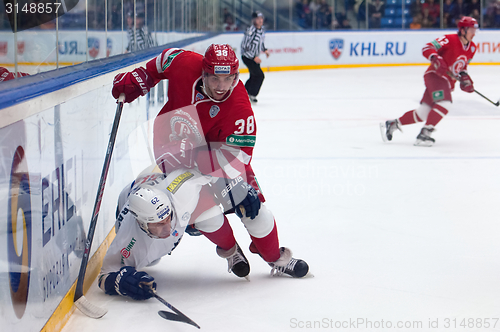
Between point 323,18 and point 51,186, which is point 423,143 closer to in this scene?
point 51,186

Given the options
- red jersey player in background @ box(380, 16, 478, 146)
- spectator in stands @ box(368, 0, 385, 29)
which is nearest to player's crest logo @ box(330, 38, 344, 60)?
spectator in stands @ box(368, 0, 385, 29)

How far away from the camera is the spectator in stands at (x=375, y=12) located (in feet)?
42.9

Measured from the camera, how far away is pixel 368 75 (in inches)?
447

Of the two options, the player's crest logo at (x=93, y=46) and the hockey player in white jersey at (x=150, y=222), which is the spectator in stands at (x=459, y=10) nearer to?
the player's crest logo at (x=93, y=46)

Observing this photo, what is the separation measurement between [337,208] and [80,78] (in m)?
1.90

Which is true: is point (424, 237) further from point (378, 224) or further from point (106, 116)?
point (106, 116)

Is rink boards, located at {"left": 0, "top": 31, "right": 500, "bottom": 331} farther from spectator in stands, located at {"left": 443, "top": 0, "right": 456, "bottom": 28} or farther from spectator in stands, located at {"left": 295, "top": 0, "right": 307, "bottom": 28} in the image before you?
spectator in stands, located at {"left": 443, "top": 0, "right": 456, "bottom": 28}

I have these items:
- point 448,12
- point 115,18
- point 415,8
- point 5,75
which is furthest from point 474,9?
point 5,75

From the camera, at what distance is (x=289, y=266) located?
2.43 metres

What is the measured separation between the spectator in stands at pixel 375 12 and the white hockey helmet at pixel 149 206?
11.9 metres

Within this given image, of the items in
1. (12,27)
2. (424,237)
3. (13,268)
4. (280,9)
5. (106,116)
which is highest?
(280,9)

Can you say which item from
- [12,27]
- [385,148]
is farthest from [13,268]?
[385,148]

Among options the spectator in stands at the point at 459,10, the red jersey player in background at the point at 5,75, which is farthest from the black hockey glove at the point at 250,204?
the spectator in stands at the point at 459,10

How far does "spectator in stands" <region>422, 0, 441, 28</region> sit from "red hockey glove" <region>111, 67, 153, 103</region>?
12113mm
